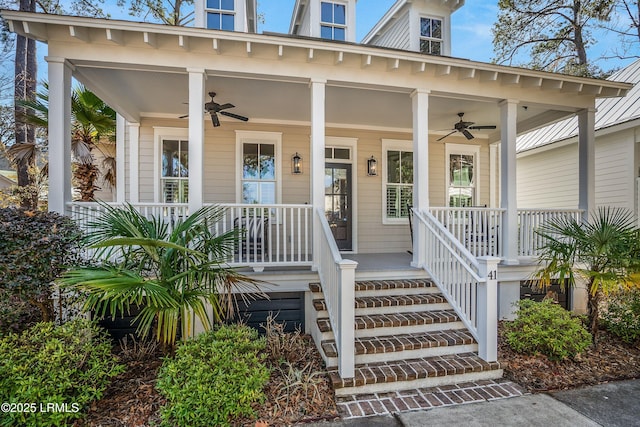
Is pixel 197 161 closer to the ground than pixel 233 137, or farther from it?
closer to the ground

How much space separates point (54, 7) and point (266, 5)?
314 inches

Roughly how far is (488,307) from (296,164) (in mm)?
4512

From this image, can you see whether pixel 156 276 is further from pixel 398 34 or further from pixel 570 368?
pixel 398 34

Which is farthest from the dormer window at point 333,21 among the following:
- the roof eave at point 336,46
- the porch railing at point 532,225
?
the porch railing at point 532,225

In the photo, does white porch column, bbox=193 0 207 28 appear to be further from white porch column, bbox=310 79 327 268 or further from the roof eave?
white porch column, bbox=310 79 327 268

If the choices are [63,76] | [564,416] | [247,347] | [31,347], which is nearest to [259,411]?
[247,347]

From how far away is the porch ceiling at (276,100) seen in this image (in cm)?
479

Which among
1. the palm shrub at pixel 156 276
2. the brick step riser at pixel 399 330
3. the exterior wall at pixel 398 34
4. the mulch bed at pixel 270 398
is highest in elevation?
the exterior wall at pixel 398 34

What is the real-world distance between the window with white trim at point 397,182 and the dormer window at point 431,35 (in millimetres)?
2168

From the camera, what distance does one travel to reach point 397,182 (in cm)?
745

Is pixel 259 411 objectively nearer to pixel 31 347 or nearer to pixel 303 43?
pixel 31 347

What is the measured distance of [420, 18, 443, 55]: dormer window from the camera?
282 inches

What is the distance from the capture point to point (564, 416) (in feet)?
9.11

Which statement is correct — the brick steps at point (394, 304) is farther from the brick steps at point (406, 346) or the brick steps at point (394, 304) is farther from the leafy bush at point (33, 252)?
the leafy bush at point (33, 252)
